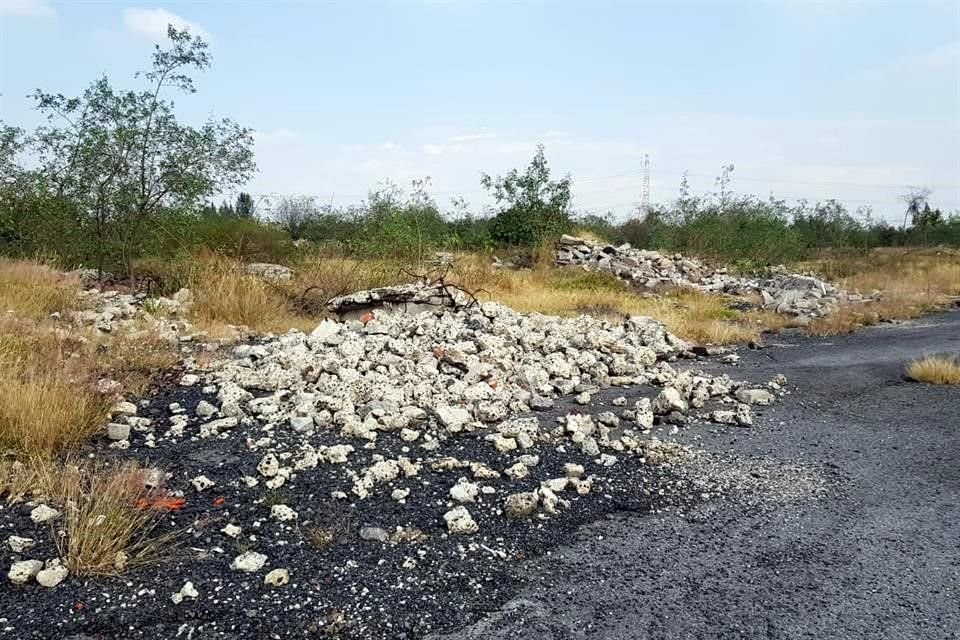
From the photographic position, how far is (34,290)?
22.9 feet

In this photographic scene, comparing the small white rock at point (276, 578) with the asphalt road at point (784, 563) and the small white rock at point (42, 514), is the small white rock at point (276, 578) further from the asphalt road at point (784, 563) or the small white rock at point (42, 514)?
the small white rock at point (42, 514)

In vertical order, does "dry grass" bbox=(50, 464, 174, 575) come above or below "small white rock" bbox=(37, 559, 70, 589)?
above

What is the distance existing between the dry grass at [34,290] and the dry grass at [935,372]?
→ 27.7 feet

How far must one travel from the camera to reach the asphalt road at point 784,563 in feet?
7.39

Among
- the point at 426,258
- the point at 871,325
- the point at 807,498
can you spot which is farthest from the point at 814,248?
the point at 807,498

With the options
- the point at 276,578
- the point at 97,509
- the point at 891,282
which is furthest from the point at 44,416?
the point at 891,282

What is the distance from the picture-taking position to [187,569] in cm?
248

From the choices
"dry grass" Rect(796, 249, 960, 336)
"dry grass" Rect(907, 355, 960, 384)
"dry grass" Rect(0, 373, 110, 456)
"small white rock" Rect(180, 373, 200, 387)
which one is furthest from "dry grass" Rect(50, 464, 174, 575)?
"dry grass" Rect(796, 249, 960, 336)

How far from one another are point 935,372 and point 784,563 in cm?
417

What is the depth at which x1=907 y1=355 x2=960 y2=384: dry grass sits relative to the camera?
5.68 meters

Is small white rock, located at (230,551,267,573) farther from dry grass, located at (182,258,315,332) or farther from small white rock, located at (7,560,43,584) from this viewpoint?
dry grass, located at (182,258,315,332)

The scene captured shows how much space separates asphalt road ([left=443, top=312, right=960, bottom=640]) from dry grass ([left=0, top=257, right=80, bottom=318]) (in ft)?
19.9

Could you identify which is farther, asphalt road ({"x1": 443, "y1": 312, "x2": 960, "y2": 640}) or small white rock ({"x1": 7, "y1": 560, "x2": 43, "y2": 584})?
small white rock ({"x1": 7, "y1": 560, "x2": 43, "y2": 584})

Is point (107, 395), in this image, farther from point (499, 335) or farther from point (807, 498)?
point (807, 498)
